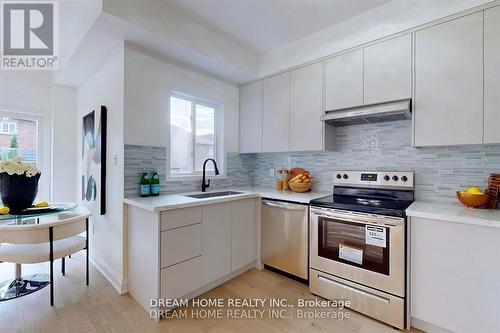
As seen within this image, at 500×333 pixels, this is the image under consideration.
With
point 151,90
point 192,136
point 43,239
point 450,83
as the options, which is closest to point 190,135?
point 192,136

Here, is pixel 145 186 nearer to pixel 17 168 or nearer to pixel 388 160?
pixel 17 168

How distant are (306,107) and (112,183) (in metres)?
2.19

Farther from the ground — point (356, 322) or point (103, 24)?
point (103, 24)

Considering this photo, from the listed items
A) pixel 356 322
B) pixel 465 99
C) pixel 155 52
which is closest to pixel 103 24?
pixel 155 52

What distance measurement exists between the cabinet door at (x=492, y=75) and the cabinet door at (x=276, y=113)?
1.63 m

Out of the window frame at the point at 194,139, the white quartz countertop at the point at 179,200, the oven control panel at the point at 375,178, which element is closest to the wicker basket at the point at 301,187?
the white quartz countertop at the point at 179,200

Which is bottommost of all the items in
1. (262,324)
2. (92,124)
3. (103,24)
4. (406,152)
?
(262,324)

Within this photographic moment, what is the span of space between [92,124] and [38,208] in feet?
3.49

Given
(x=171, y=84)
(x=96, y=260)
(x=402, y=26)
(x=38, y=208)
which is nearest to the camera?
(x=402, y=26)

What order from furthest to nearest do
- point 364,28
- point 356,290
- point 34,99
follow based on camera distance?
1. point 34,99
2. point 364,28
3. point 356,290

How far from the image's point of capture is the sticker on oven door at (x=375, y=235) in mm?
1691

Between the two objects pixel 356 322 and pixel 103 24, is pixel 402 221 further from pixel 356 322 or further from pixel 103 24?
pixel 103 24

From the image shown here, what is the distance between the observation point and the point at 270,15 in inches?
83.4

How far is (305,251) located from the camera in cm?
219
